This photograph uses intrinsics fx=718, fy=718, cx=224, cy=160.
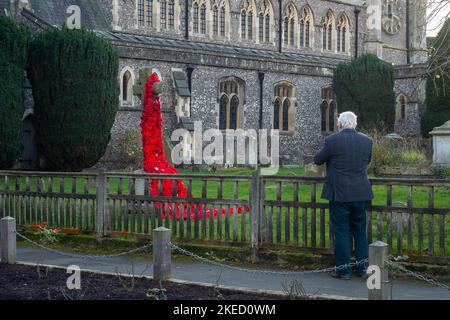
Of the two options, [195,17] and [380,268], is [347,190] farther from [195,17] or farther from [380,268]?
[195,17]

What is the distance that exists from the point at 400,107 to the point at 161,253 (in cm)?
3037

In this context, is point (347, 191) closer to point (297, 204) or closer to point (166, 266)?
point (297, 204)

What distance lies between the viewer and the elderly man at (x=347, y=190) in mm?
7645

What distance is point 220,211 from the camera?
8.91 metres

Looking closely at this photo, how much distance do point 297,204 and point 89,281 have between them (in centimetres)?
261

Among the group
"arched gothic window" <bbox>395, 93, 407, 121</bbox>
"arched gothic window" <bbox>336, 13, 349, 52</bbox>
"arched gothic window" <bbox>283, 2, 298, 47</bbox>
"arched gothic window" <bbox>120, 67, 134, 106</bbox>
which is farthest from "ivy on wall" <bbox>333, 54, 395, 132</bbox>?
"arched gothic window" <bbox>120, 67, 134, 106</bbox>

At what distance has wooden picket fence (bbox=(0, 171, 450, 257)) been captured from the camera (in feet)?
25.4

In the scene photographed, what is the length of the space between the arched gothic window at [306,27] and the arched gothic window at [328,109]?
418cm

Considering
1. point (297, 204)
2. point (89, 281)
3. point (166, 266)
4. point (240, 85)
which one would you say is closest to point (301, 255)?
point (297, 204)

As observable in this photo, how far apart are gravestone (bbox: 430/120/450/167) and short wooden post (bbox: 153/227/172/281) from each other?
1504 centimetres

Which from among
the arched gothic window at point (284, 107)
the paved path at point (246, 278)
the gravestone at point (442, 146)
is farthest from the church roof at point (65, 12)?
the paved path at point (246, 278)

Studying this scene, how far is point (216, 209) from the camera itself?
9.08m

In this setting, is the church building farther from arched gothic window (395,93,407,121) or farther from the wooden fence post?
the wooden fence post
